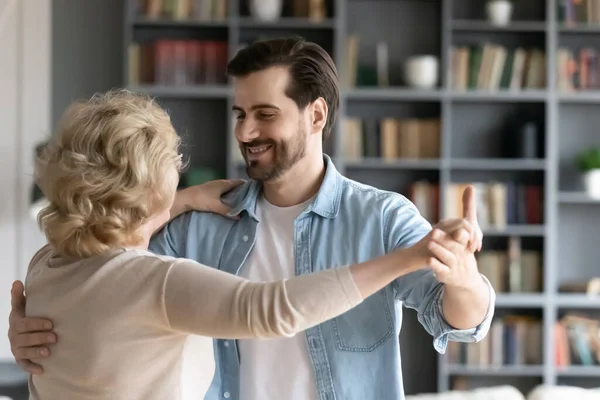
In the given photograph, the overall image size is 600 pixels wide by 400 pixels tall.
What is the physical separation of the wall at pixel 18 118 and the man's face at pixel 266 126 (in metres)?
3.30

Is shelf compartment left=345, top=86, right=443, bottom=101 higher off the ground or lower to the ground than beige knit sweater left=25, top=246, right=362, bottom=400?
higher

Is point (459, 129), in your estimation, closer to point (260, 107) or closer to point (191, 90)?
point (191, 90)

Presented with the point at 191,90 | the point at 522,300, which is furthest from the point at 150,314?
the point at 522,300

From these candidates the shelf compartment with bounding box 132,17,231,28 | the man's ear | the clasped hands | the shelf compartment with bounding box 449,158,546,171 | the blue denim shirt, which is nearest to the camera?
the clasped hands

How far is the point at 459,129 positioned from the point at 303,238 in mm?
3618

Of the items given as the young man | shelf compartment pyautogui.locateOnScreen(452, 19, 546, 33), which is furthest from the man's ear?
shelf compartment pyautogui.locateOnScreen(452, 19, 546, 33)

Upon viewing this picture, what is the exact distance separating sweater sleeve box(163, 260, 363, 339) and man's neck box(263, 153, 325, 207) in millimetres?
720

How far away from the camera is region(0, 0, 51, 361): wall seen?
5.10m

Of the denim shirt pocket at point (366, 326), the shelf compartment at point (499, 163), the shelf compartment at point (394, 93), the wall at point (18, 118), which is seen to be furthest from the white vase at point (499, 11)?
the denim shirt pocket at point (366, 326)

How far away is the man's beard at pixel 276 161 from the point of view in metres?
2.03

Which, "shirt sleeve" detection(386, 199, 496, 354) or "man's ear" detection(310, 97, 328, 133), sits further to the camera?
"man's ear" detection(310, 97, 328, 133)

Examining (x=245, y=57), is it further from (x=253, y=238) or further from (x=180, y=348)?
(x=180, y=348)

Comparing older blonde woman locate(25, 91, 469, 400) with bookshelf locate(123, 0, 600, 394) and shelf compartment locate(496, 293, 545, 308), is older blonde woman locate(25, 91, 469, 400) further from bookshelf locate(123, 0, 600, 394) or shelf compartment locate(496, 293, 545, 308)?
shelf compartment locate(496, 293, 545, 308)

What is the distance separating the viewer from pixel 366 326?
192cm
